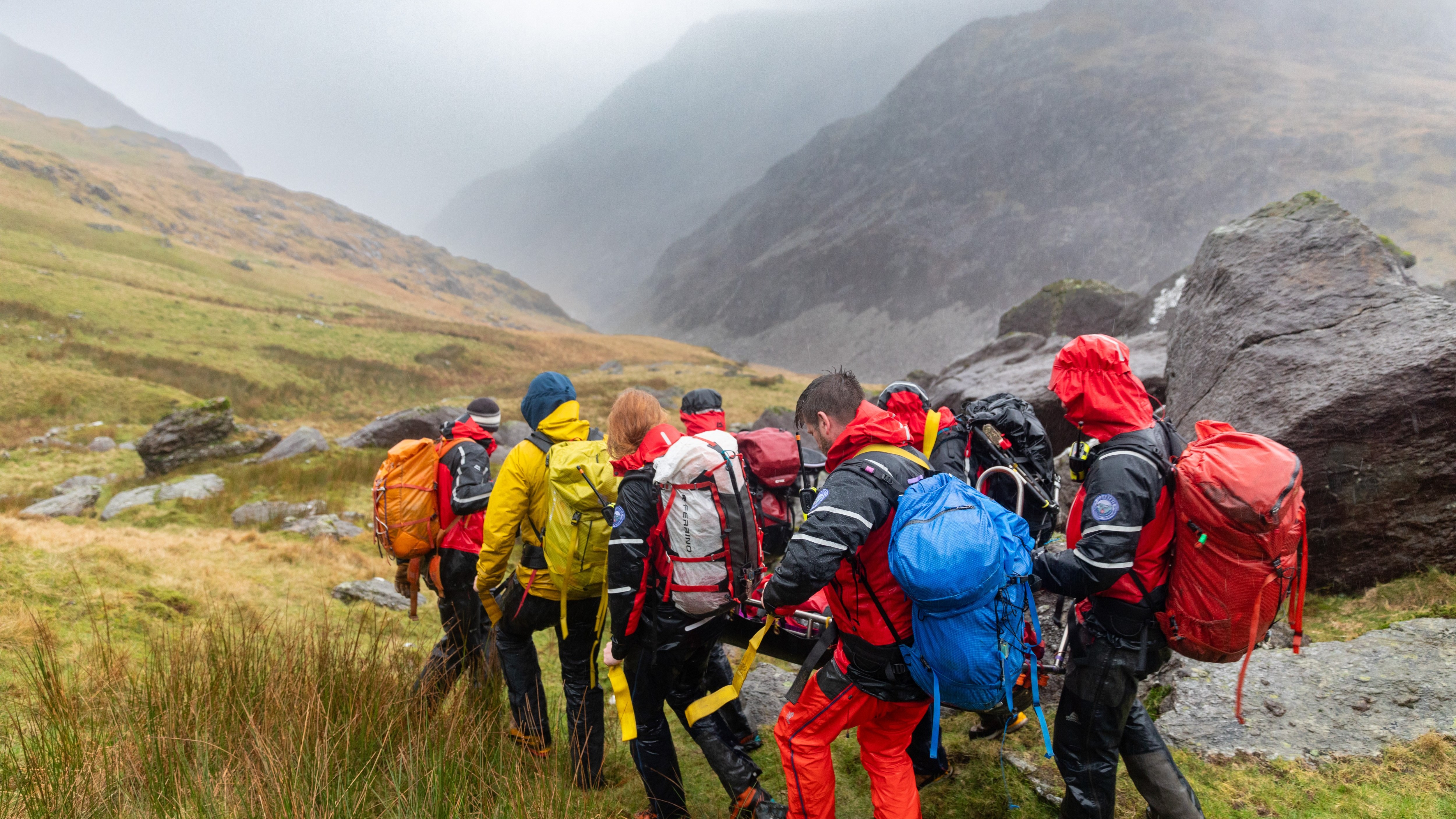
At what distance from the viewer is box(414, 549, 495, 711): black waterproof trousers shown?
4.33 m

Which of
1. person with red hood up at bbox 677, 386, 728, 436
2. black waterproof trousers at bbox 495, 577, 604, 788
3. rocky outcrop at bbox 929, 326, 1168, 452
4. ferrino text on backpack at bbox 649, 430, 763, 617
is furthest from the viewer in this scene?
rocky outcrop at bbox 929, 326, 1168, 452

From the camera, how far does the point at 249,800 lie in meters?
2.57

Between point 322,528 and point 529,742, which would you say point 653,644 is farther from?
point 322,528

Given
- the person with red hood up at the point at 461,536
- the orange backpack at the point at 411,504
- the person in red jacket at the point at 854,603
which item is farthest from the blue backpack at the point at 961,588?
the orange backpack at the point at 411,504

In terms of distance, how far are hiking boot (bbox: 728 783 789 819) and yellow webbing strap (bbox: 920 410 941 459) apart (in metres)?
2.47

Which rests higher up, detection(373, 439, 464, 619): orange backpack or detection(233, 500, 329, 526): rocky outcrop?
detection(373, 439, 464, 619): orange backpack

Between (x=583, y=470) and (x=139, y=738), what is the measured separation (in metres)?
2.45

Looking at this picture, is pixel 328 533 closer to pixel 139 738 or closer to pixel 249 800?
pixel 139 738

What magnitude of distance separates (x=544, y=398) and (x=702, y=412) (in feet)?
3.56

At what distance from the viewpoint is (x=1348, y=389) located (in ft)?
17.0

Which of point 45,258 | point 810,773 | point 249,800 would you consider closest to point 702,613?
point 810,773

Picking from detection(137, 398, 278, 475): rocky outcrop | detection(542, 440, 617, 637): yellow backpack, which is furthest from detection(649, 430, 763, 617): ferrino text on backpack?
detection(137, 398, 278, 475): rocky outcrop

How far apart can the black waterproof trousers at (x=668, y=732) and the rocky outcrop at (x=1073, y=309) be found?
875 inches

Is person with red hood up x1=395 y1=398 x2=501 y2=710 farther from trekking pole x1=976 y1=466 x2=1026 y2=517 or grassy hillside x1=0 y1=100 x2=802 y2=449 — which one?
grassy hillside x1=0 y1=100 x2=802 y2=449
